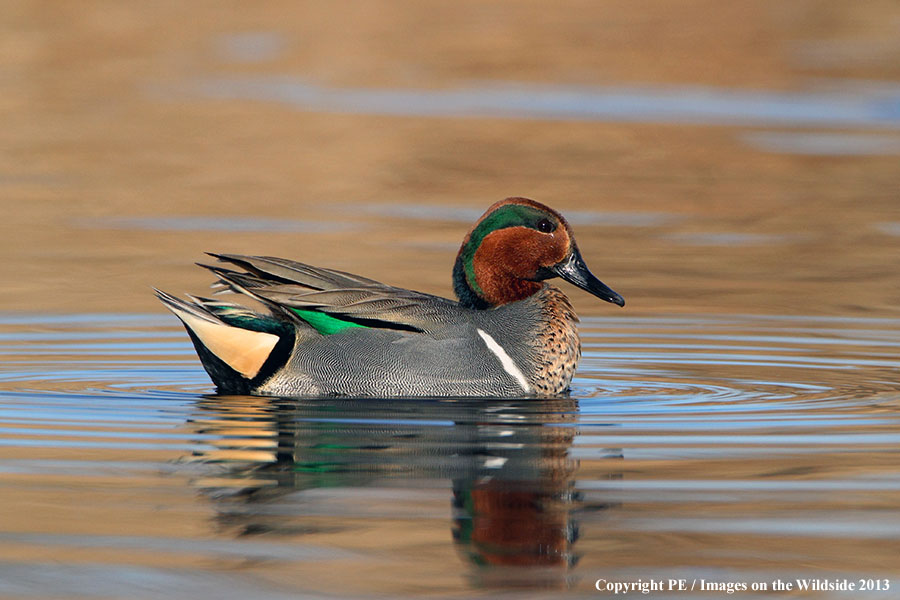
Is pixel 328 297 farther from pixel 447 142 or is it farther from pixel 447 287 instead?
pixel 447 142

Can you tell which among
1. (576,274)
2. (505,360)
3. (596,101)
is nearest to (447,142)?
(596,101)

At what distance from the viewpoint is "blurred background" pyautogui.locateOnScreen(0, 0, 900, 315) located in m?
12.5

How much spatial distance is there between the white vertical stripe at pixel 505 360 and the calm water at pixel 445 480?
0.15m

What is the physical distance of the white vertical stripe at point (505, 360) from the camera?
8312mm

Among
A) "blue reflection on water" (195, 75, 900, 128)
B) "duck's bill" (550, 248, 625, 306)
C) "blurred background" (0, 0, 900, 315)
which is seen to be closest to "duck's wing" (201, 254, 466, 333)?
"duck's bill" (550, 248, 625, 306)

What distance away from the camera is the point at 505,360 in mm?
8328

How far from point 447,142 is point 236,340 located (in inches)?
456

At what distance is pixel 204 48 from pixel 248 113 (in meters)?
6.54

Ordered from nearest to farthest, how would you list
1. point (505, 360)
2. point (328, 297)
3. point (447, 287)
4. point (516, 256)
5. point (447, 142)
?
point (328, 297) → point (505, 360) → point (516, 256) → point (447, 287) → point (447, 142)

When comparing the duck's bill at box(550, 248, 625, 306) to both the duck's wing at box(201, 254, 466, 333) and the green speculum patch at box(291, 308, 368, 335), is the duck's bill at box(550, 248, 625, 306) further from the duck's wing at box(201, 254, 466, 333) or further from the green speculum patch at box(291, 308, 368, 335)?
the green speculum patch at box(291, 308, 368, 335)

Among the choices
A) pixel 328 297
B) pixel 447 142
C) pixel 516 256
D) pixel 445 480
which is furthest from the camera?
pixel 447 142

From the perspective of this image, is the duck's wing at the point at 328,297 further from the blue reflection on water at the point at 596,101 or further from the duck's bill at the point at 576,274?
the blue reflection on water at the point at 596,101

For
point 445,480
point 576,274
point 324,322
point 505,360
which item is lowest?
point 445,480

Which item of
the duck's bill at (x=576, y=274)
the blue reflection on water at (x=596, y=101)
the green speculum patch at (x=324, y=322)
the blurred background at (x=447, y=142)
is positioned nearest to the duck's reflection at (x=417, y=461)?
the green speculum patch at (x=324, y=322)
